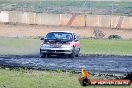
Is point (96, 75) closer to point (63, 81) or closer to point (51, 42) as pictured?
point (63, 81)

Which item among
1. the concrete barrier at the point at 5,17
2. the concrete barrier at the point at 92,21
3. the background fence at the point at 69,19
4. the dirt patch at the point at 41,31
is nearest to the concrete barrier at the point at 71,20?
the background fence at the point at 69,19

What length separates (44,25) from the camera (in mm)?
66812

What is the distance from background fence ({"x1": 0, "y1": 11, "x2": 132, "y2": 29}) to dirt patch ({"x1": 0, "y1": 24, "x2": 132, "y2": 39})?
0.79 metres

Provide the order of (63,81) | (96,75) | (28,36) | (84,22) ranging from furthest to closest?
(84,22) < (28,36) < (96,75) < (63,81)

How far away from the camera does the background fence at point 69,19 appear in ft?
213

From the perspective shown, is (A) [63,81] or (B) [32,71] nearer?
(A) [63,81]

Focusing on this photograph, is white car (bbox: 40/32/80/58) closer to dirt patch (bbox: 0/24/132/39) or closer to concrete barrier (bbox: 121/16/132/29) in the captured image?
dirt patch (bbox: 0/24/132/39)

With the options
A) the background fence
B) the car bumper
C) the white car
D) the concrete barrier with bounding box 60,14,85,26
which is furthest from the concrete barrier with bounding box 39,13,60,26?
the car bumper

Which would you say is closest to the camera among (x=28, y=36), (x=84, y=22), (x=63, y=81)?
(x=63, y=81)

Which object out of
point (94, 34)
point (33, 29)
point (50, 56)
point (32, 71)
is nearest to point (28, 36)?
point (33, 29)

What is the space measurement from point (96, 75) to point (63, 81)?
2589 millimetres

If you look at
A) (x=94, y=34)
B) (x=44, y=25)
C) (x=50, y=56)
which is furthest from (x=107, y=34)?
(x=50, y=56)

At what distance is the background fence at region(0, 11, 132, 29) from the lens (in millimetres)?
64812

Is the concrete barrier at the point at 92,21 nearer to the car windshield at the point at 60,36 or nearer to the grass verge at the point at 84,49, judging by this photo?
the grass verge at the point at 84,49
